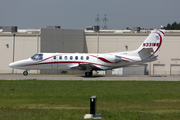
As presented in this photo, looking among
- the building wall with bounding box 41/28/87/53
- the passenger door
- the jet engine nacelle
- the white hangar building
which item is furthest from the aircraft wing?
the building wall with bounding box 41/28/87/53

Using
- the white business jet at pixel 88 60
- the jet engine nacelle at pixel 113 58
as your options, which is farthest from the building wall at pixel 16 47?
the jet engine nacelle at pixel 113 58

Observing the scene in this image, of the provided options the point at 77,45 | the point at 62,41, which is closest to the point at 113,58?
the point at 62,41

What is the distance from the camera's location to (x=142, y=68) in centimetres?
5134

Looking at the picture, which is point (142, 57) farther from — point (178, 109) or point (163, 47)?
point (178, 109)

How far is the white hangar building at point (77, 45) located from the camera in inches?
2047

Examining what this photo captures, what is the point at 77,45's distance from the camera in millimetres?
55062

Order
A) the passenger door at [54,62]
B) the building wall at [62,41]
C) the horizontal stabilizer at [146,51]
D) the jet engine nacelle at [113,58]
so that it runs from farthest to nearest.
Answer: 1. the building wall at [62,41]
2. the passenger door at [54,62]
3. the jet engine nacelle at [113,58]
4. the horizontal stabilizer at [146,51]

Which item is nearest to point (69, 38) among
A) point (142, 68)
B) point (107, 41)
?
point (107, 41)

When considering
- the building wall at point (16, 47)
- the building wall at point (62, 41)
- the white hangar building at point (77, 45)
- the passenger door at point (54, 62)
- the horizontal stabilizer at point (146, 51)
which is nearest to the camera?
the horizontal stabilizer at point (146, 51)

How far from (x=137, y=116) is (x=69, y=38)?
43139mm

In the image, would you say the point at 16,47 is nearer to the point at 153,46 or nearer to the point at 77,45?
the point at 77,45

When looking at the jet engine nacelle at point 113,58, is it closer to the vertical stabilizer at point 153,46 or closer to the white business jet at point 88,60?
the white business jet at point 88,60

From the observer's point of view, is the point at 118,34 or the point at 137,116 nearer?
the point at 137,116

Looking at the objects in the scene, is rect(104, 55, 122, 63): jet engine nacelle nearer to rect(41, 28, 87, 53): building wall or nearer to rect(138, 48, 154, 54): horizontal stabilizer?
rect(138, 48, 154, 54): horizontal stabilizer
